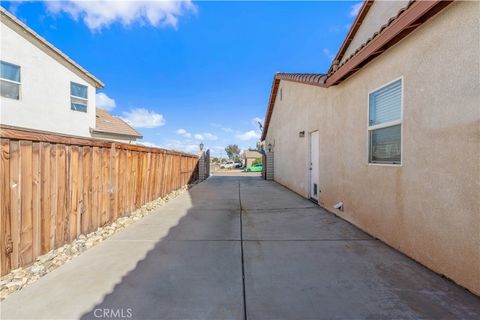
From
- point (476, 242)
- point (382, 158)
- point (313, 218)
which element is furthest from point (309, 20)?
point (476, 242)

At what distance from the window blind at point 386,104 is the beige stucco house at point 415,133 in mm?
17

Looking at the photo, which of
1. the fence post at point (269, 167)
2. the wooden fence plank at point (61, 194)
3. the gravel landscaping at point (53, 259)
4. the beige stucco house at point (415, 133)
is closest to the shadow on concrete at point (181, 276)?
the gravel landscaping at point (53, 259)

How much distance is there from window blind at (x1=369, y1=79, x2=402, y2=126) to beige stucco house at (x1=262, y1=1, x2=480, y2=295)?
0.02 m

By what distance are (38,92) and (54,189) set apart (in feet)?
27.5

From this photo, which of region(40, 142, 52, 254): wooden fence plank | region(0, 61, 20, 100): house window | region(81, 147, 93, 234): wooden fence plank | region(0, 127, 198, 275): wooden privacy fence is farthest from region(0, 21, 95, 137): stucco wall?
region(40, 142, 52, 254): wooden fence plank

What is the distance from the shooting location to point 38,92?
9102 mm

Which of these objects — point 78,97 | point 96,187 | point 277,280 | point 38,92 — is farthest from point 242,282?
point 78,97

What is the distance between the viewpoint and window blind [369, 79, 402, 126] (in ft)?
12.0

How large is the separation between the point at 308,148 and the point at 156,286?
269 inches

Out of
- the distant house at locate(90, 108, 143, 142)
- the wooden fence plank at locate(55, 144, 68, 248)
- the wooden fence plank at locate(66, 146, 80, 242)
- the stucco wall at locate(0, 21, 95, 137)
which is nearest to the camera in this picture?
the wooden fence plank at locate(55, 144, 68, 248)

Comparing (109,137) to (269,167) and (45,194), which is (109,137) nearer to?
(269,167)

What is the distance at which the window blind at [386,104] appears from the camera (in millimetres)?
3661

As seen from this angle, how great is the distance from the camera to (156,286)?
2.57 metres

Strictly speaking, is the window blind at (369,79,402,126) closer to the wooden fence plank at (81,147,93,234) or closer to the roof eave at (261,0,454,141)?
the roof eave at (261,0,454,141)
